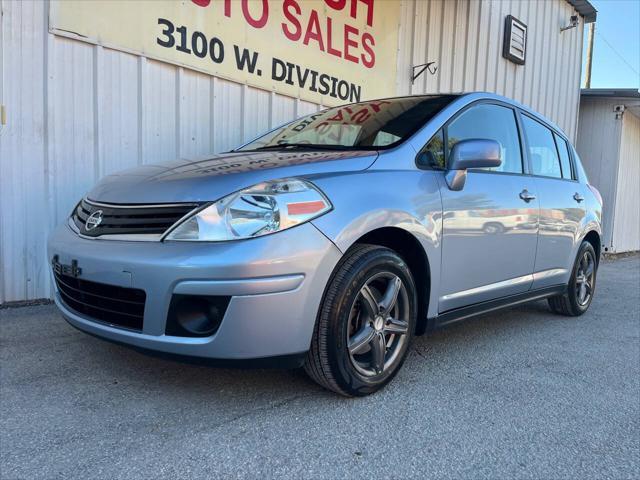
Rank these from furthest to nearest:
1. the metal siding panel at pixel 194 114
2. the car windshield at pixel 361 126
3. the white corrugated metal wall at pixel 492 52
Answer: the white corrugated metal wall at pixel 492 52 → the metal siding panel at pixel 194 114 → the car windshield at pixel 361 126

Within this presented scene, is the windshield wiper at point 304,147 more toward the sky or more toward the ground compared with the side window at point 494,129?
more toward the ground

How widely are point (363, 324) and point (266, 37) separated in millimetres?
3808

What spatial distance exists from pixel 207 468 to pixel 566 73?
1182 centimetres

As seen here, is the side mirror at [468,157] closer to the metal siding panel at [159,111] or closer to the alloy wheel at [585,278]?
the alloy wheel at [585,278]

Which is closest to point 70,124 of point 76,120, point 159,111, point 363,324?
point 76,120

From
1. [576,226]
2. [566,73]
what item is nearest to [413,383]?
[576,226]

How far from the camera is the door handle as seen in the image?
11.4 feet

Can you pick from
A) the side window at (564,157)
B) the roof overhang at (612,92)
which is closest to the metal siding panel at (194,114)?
the side window at (564,157)

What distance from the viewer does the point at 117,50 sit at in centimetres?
431

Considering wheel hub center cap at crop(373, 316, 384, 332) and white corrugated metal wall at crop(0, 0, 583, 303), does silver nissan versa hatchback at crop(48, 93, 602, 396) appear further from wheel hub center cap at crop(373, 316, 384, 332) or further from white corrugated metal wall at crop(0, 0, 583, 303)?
white corrugated metal wall at crop(0, 0, 583, 303)

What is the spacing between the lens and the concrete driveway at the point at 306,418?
6.43 feet

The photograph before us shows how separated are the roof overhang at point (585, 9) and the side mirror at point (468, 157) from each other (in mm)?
10230

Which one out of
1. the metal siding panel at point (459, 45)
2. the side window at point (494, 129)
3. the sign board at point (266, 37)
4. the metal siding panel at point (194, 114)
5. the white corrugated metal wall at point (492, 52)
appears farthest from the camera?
the metal siding panel at point (459, 45)

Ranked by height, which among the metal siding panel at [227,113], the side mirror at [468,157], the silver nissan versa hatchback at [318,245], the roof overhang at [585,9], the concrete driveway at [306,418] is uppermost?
the roof overhang at [585,9]
